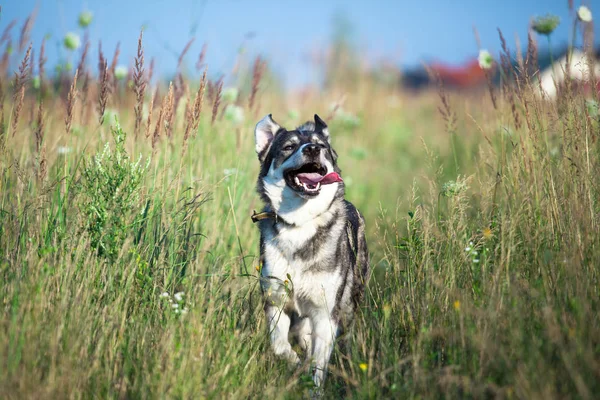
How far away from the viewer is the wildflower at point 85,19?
5.27 metres

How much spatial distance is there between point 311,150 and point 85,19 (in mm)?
3070

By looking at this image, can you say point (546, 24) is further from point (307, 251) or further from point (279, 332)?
point (279, 332)

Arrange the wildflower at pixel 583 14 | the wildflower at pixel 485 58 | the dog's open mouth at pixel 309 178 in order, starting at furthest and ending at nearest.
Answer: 1. the wildflower at pixel 485 58
2. the wildflower at pixel 583 14
3. the dog's open mouth at pixel 309 178

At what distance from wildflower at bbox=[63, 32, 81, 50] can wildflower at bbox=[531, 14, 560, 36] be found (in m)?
4.07

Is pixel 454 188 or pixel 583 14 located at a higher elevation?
pixel 583 14

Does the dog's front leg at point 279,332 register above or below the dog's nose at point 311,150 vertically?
below

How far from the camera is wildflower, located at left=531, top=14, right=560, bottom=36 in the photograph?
4.02 metres

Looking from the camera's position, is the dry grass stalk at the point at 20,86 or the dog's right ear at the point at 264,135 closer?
the dry grass stalk at the point at 20,86

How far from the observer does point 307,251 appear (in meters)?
3.52

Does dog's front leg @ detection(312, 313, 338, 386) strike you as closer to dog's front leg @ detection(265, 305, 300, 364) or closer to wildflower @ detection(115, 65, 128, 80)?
dog's front leg @ detection(265, 305, 300, 364)

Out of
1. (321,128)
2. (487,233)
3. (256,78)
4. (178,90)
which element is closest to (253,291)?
(321,128)

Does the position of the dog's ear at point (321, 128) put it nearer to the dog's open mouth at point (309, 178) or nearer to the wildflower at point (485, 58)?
the dog's open mouth at point (309, 178)

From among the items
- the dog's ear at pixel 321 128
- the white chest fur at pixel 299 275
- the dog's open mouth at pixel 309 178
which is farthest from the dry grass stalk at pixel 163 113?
the dog's ear at pixel 321 128

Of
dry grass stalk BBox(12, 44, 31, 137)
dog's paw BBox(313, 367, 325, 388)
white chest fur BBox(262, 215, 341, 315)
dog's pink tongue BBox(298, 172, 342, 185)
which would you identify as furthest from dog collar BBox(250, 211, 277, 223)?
dry grass stalk BBox(12, 44, 31, 137)
